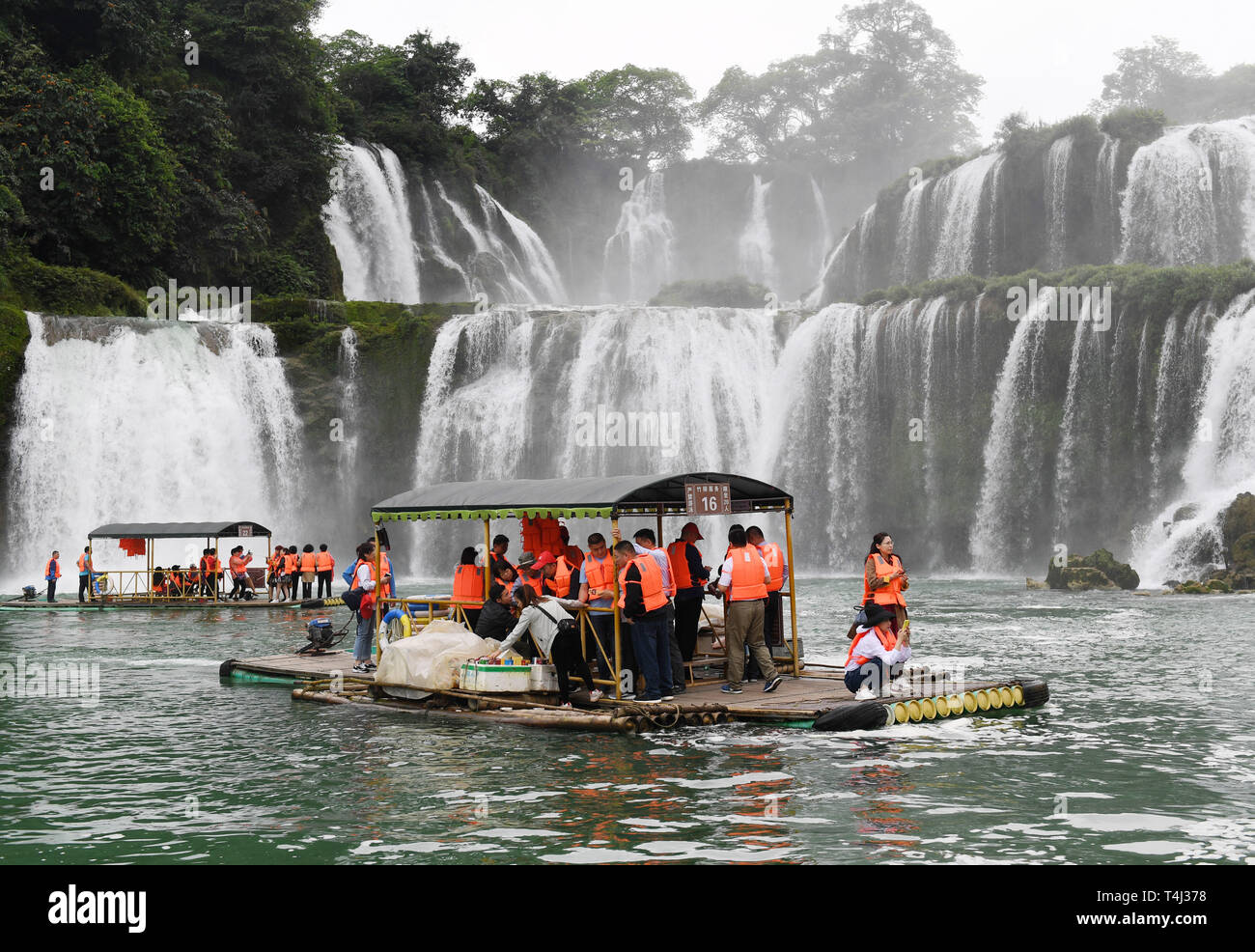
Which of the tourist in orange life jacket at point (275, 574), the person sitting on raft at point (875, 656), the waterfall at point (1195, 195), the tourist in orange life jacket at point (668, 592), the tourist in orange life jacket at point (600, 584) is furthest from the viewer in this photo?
the waterfall at point (1195, 195)

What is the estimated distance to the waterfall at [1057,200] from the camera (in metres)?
48.2

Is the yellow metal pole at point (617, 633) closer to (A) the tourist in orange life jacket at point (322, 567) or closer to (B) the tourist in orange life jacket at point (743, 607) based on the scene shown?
(B) the tourist in orange life jacket at point (743, 607)

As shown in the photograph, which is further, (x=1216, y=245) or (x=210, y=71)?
(x=210, y=71)

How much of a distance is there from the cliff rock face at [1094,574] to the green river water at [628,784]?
1523cm

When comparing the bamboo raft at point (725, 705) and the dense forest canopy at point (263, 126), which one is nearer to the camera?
the bamboo raft at point (725, 705)

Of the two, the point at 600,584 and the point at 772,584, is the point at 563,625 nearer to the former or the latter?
the point at 600,584

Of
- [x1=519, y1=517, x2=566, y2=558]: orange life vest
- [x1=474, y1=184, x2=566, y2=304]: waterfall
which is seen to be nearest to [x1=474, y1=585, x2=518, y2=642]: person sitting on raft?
[x1=519, y1=517, x2=566, y2=558]: orange life vest

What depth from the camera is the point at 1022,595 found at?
103ft

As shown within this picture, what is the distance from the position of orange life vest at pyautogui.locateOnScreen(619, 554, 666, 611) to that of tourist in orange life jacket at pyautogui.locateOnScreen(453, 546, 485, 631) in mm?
2677

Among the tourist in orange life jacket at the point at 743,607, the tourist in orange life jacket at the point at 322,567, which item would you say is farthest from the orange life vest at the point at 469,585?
the tourist in orange life jacket at the point at 322,567
